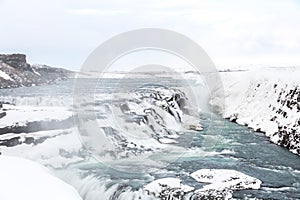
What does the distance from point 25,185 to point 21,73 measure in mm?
65473

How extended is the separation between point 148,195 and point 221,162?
6069mm

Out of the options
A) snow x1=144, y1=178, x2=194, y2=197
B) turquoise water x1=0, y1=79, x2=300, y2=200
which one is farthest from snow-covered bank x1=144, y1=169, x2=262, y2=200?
turquoise water x1=0, y1=79, x2=300, y2=200

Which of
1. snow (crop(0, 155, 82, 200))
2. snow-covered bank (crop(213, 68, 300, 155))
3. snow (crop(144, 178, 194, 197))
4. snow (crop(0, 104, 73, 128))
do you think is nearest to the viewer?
snow (crop(0, 155, 82, 200))

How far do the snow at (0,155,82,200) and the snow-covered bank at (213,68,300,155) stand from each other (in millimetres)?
15594

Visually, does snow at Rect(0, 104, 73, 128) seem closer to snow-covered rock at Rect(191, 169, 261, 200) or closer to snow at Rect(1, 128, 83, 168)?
snow at Rect(1, 128, 83, 168)

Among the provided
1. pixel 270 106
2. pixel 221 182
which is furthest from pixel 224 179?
pixel 270 106

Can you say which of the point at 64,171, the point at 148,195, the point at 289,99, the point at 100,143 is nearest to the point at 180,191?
the point at 148,195

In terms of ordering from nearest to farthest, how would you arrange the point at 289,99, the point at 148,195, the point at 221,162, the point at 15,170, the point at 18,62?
1. the point at 15,170
2. the point at 148,195
3. the point at 221,162
4. the point at 289,99
5. the point at 18,62

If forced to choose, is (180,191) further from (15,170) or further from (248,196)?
(15,170)

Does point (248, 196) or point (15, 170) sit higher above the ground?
point (15, 170)

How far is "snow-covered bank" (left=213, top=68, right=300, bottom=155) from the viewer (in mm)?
24516

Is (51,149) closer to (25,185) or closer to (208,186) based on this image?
(208,186)

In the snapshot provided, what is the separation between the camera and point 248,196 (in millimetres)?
13320

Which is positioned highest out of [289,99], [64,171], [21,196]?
[289,99]
